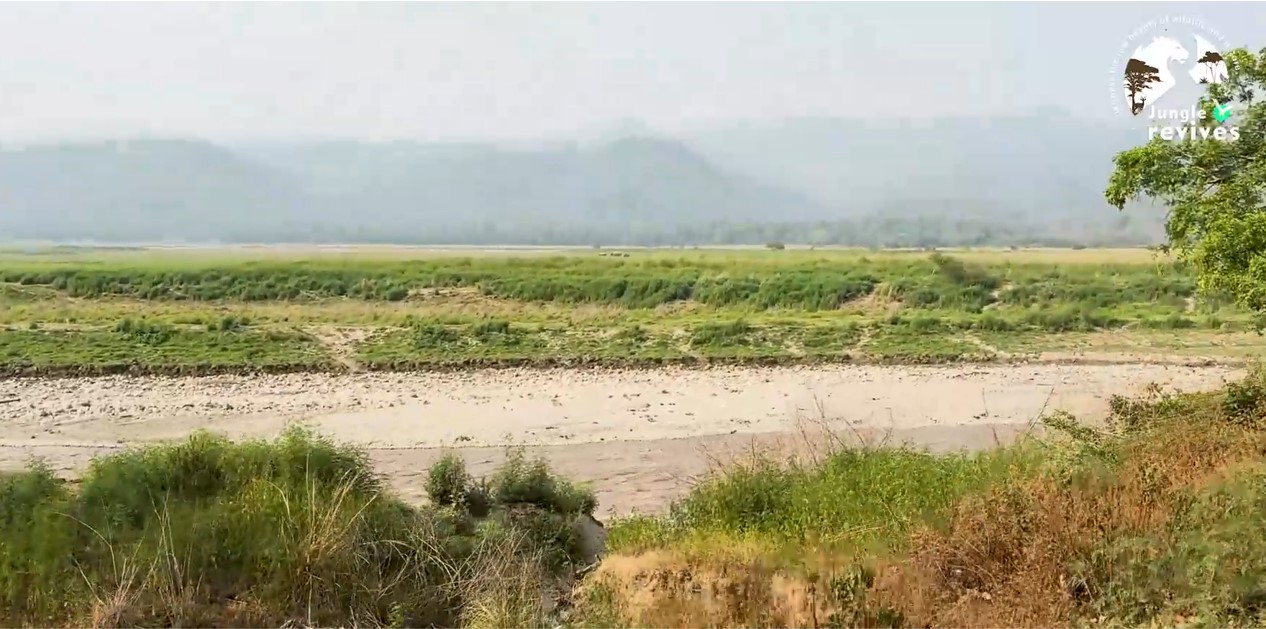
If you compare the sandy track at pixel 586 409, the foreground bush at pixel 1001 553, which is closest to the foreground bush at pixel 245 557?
the foreground bush at pixel 1001 553

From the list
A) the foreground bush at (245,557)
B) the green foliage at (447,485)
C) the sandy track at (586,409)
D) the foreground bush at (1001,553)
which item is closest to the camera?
the foreground bush at (1001,553)

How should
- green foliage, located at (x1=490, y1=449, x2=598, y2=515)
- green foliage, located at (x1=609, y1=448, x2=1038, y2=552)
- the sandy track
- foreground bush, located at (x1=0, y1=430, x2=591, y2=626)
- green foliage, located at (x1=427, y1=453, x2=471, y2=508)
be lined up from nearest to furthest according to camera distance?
foreground bush, located at (x1=0, y1=430, x2=591, y2=626), green foliage, located at (x1=609, y1=448, x2=1038, y2=552), green foliage, located at (x1=427, y1=453, x2=471, y2=508), green foliage, located at (x1=490, y1=449, x2=598, y2=515), the sandy track

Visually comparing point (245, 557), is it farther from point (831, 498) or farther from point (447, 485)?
point (831, 498)

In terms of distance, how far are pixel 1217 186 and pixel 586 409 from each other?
1492cm

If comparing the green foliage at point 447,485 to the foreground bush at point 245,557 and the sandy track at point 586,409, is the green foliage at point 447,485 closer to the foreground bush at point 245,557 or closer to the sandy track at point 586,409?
the foreground bush at point 245,557

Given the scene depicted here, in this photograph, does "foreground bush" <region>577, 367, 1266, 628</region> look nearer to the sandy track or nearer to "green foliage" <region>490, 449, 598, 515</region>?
"green foliage" <region>490, 449, 598, 515</region>

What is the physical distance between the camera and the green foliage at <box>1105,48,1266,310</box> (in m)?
8.45

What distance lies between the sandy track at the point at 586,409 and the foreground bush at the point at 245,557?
17.6ft

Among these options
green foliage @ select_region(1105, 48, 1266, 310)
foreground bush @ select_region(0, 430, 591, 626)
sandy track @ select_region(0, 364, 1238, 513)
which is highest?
green foliage @ select_region(1105, 48, 1266, 310)

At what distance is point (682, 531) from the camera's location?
27.8 feet

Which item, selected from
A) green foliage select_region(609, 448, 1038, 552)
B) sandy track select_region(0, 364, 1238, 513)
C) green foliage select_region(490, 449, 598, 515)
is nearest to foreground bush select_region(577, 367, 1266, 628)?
green foliage select_region(609, 448, 1038, 552)

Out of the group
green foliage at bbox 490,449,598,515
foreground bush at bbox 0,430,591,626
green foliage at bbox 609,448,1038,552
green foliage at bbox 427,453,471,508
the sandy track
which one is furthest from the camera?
the sandy track

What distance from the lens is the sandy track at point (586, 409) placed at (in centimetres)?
1797

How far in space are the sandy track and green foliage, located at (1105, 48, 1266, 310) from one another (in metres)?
7.06
